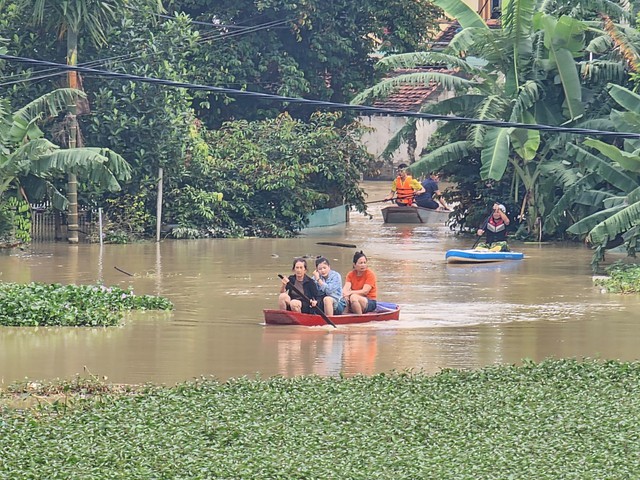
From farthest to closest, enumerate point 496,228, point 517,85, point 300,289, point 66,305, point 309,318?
point 517,85, point 496,228, point 66,305, point 300,289, point 309,318

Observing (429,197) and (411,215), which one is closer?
(411,215)

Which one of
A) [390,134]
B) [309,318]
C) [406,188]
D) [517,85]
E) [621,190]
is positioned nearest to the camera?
[309,318]

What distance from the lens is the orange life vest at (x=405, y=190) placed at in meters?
38.4

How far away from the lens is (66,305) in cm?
1908

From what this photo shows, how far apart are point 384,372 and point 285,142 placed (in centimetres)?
1915

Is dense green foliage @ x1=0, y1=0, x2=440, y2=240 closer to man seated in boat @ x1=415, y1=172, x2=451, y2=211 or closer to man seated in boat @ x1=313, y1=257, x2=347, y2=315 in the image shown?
man seated in boat @ x1=415, y1=172, x2=451, y2=211

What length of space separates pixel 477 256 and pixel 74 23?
31.6ft

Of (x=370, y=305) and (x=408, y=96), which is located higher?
(x=408, y=96)

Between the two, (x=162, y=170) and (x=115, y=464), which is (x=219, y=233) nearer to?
(x=162, y=170)

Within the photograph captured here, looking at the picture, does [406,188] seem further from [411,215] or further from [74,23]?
[74,23]

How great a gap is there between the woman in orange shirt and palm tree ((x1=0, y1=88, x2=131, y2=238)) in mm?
9243

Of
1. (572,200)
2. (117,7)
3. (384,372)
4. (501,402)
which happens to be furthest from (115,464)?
(117,7)

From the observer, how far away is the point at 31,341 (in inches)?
682

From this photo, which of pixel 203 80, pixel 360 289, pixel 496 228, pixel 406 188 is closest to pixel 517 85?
pixel 496 228
